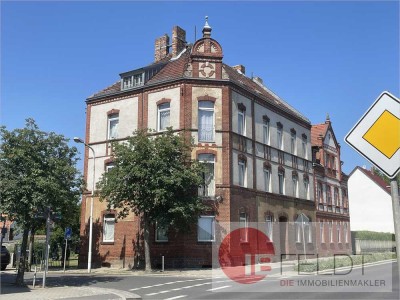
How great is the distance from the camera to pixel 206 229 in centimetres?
2695

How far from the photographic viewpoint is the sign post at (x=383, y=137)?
3.63m

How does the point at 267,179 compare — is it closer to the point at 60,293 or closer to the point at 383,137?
the point at 60,293

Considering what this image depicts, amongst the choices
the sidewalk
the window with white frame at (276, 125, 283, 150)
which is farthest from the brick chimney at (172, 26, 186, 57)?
the sidewalk

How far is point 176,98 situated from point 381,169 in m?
25.3

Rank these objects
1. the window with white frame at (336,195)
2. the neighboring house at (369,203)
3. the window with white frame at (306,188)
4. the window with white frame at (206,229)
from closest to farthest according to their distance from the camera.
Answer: the window with white frame at (206,229), the window with white frame at (306,188), the window with white frame at (336,195), the neighboring house at (369,203)

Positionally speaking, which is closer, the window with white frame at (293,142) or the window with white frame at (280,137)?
the window with white frame at (280,137)

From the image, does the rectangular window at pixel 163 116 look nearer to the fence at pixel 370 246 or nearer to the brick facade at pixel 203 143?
the brick facade at pixel 203 143

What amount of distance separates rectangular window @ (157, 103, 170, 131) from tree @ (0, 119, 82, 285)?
38.4ft

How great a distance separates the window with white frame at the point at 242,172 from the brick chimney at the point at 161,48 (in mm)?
12262

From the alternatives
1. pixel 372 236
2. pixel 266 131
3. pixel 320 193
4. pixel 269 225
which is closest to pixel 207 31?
pixel 266 131

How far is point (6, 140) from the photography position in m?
16.8

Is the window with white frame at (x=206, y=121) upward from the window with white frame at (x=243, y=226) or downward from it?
upward

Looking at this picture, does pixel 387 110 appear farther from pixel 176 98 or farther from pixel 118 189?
pixel 176 98

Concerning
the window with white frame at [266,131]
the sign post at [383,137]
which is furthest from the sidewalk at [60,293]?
the window with white frame at [266,131]
